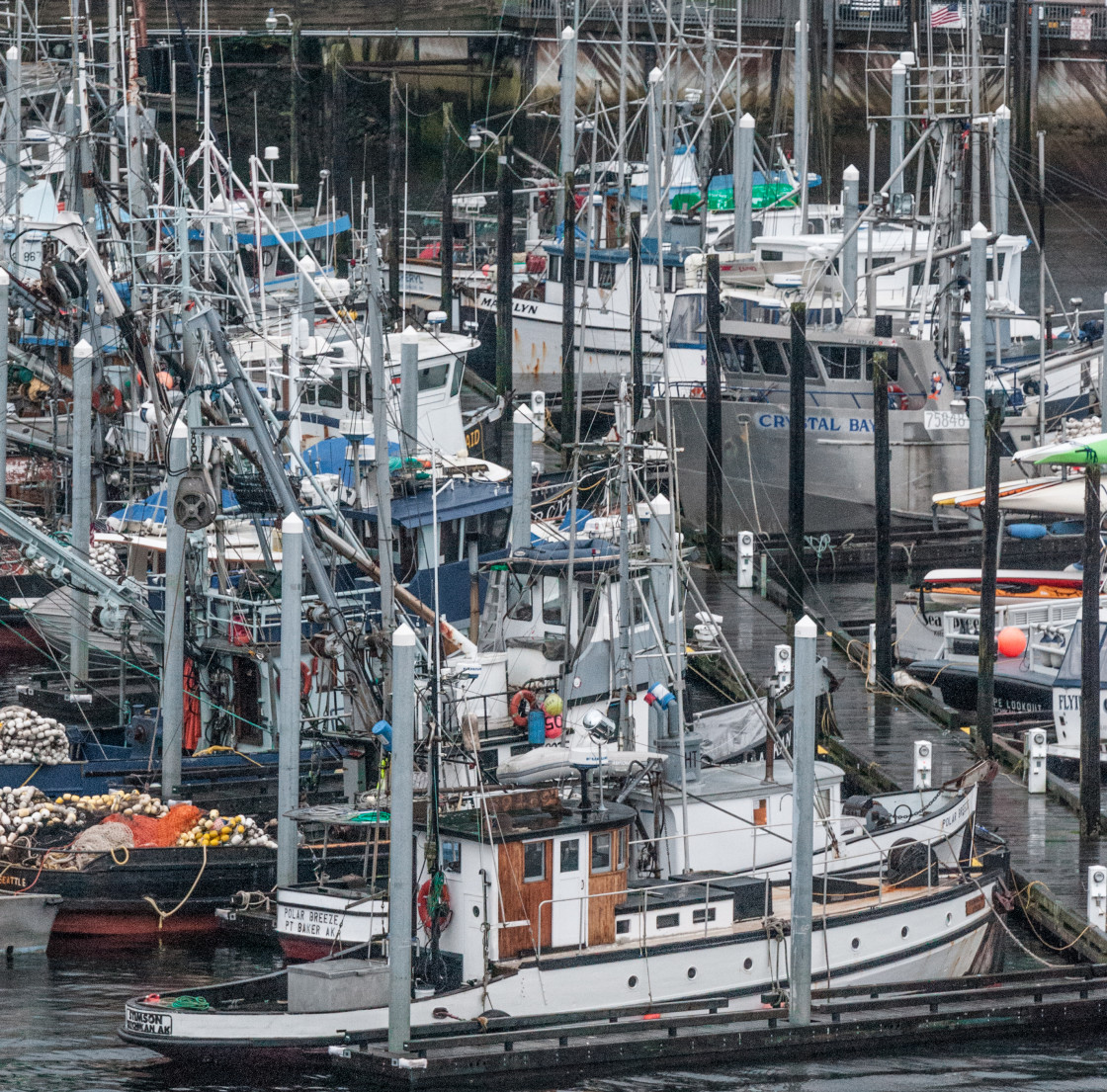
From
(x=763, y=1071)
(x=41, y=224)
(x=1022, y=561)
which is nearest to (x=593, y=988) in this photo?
(x=763, y=1071)

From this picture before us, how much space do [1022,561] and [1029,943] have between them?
13696mm

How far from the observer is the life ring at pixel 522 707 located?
77.8 ft

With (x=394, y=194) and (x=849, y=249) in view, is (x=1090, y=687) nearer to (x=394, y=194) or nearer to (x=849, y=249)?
(x=849, y=249)

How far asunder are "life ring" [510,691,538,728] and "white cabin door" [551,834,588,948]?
472 centimetres

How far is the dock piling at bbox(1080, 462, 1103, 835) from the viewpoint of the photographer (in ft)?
74.9

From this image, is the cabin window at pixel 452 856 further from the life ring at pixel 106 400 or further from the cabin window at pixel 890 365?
the cabin window at pixel 890 365

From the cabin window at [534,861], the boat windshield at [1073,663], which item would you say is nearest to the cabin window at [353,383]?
the boat windshield at [1073,663]

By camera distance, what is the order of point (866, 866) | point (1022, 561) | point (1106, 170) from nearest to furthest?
point (866, 866) → point (1022, 561) → point (1106, 170)

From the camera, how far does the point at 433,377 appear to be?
33.8 m

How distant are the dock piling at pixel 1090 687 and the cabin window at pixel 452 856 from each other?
7.52 m

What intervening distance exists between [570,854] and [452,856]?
1018 mm

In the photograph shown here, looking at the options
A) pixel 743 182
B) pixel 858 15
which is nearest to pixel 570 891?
pixel 743 182

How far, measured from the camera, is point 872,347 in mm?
36875

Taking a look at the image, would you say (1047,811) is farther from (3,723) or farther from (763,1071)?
(3,723)
